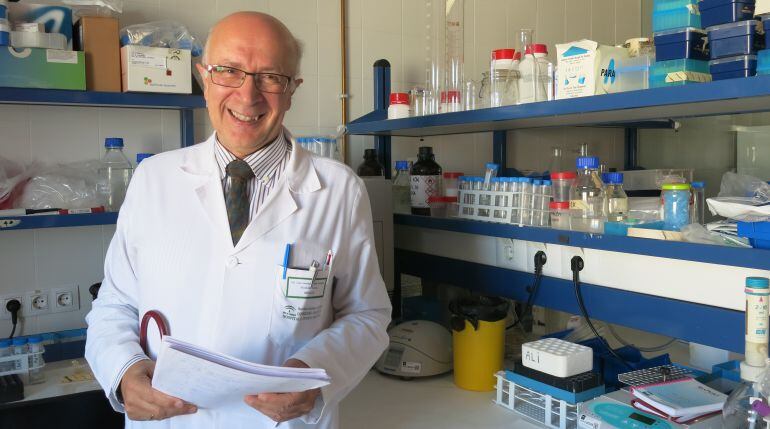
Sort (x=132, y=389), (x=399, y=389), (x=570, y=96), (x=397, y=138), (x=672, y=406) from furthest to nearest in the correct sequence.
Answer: (x=397, y=138) < (x=399, y=389) < (x=570, y=96) < (x=672, y=406) < (x=132, y=389)

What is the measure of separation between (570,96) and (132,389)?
3.92 feet

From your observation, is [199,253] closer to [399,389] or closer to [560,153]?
[399,389]

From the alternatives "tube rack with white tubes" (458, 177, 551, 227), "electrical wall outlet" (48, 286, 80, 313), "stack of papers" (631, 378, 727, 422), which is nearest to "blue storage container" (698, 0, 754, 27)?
"tube rack with white tubes" (458, 177, 551, 227)

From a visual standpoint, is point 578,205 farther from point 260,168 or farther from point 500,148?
point 500,148

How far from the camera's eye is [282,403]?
101 centimetres

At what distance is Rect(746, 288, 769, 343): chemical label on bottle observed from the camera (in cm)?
121

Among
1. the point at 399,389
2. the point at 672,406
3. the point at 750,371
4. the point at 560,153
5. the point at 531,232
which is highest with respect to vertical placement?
the point at 560,153

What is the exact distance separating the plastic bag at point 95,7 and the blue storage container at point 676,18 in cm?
151

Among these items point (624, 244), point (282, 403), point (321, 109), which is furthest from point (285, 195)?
point (321, 109)

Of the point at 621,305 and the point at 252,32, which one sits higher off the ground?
the point at 252,32

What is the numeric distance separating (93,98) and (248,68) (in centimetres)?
98

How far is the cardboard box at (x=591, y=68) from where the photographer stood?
1.57 meters

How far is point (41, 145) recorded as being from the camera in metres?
2.11

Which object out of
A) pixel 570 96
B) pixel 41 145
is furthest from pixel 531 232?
pixel 41 145
